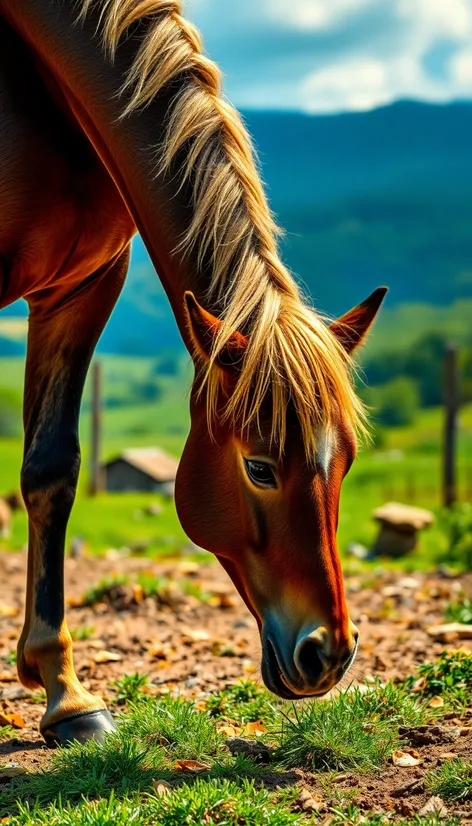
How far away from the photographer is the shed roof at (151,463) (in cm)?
1752

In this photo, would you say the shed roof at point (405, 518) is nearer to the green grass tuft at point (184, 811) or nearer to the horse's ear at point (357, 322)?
the horse's ear at point (357, 322)

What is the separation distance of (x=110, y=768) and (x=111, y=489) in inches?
596

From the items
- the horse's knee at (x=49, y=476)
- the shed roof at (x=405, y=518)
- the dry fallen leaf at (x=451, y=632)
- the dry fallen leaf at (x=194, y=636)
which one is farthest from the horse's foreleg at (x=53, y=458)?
the shed roof at (x=405, y=518)

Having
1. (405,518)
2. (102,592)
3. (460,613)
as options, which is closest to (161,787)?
(460,613)

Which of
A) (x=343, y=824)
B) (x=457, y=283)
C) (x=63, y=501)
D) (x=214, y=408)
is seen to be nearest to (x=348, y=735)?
(x=343, y=824)

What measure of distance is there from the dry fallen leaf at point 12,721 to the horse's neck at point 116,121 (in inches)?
71.0

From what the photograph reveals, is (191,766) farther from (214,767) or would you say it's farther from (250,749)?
(250,749)

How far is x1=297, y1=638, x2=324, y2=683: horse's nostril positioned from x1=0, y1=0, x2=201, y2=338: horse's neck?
1.11 metres

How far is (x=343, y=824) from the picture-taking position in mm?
2611

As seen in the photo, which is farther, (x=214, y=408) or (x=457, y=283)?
(x=457, y=283)

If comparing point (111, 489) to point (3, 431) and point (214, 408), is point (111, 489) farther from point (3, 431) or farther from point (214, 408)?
point (214, 408)

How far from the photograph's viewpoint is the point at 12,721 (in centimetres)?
375

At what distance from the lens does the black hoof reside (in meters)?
3.44

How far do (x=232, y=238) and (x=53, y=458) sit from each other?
1.39 m
